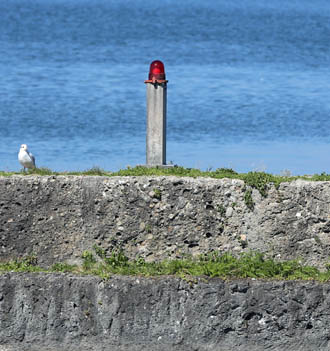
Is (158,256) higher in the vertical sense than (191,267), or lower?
higher

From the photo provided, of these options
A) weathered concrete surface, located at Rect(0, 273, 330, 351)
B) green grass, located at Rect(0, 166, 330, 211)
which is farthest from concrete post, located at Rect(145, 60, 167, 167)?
weathered concrete surface, located at Rect(0, 273, 330, 351)

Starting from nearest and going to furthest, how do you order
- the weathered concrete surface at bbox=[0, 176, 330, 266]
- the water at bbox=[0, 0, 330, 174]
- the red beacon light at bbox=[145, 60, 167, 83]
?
the weathered concrete surface at bbox=[0, 176, 330, 266] → the red beacon light at bbox=[145, 60, 167, 83] → the water at bbox=[0, 0, 330, 174]

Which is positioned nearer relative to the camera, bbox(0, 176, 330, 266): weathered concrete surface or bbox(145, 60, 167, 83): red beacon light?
bbox(0, 176, 330, 266): weathered concrete surface

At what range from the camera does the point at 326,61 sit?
40.7 metres

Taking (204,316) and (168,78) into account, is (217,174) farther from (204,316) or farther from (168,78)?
(168,78)

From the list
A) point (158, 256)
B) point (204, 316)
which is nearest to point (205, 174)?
point (158, 256)

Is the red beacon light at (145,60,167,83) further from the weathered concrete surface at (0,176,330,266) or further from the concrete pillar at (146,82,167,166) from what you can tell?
the weathered concrete surface at (0,176,330,266)

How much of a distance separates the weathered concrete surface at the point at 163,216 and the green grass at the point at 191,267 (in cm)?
9

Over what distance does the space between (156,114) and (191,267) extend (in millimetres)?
1800

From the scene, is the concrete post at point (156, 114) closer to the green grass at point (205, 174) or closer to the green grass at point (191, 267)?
the green grass at point (205, 174)

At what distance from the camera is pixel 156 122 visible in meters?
9.74

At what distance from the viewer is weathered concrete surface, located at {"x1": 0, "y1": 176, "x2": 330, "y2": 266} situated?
8969 mm

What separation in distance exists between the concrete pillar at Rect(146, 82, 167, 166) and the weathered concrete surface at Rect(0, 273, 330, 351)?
1.73 m

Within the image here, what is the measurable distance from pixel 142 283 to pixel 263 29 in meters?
52.0
